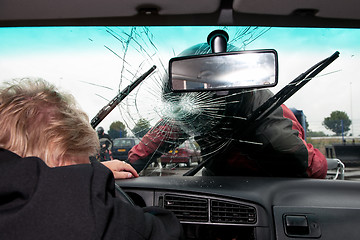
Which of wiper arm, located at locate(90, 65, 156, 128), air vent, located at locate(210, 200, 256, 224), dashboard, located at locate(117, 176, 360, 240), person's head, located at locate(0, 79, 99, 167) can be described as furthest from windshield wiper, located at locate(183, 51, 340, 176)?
person's head, located at locate(0, 79, 99, 167)

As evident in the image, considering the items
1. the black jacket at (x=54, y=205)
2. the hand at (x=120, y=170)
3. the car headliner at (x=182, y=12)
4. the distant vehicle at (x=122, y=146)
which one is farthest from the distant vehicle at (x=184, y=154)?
the black jacket at (x=54, y=205)

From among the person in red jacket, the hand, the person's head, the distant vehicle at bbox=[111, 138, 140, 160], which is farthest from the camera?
the distant vehicle at bbox=[111, 138, 140, 160]

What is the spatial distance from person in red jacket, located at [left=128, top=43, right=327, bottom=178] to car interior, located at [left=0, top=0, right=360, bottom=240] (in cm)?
28

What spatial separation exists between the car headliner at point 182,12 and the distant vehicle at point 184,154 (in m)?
1.01

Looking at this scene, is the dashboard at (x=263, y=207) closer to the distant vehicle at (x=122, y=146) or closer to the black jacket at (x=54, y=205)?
the distant vehicle at (x=122, y=146)

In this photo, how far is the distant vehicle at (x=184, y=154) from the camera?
2.54 metres

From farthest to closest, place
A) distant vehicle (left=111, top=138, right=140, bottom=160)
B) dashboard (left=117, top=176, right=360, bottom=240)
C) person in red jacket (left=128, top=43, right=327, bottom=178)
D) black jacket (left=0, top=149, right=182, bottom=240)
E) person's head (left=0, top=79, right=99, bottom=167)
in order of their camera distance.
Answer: distant vehicle (left=111, top=138, right=140, bottom=160), person in red jacket (left=128, top=43, right=327, bottom=178), dashboard (left=117, top=176, right=360, bottom=240), person's head (left=0, top=79, right=99, bottom=167), black jacket (left=0, top=149, right=182, bottom=240)

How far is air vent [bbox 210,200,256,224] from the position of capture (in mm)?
1760

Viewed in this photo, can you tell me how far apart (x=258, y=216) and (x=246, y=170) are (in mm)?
731

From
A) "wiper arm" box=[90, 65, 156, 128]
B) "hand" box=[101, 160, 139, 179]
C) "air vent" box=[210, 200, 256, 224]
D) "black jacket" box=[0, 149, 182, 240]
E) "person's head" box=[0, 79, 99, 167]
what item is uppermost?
"wiper arm" box=[90, 65, 156, 128]

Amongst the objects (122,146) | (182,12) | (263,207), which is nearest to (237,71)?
(182,12)

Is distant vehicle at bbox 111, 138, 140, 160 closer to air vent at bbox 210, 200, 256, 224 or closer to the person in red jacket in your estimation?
the person in red jacket

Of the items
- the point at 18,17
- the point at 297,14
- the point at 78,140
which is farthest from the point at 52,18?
the point at 297,14

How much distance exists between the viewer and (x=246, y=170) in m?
2.46
